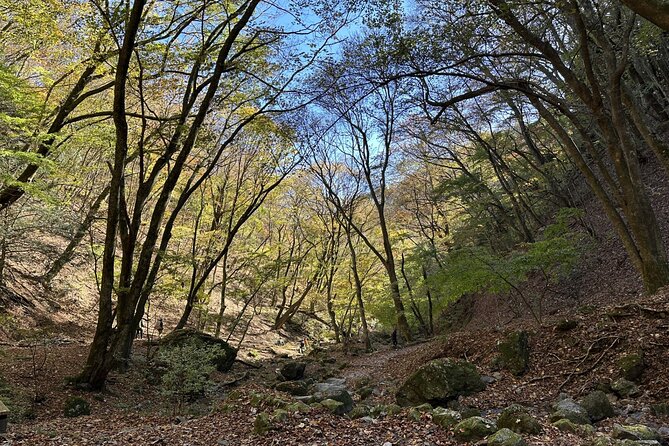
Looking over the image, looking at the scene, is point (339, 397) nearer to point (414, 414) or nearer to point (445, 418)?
point (414, 414)

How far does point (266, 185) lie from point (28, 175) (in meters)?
7.71

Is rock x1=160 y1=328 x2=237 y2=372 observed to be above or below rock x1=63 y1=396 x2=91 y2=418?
above

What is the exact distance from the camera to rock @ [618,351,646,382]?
18.0ft

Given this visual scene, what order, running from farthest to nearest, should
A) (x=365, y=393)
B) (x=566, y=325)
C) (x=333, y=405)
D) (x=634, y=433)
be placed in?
(x=365, y=393) < (x=566, y=325) < (x=333, y=405) < (x=634, y=433)

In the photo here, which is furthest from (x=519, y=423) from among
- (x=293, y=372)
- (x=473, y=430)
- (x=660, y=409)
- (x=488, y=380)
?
(x=293, y=372)

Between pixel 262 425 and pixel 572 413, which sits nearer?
pixel 262 425

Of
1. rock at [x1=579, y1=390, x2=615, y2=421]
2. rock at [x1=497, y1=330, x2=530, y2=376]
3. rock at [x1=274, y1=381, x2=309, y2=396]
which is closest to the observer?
rock at [x1=579, y1=390, x2=615, y2=421]

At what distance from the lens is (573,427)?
4199mm

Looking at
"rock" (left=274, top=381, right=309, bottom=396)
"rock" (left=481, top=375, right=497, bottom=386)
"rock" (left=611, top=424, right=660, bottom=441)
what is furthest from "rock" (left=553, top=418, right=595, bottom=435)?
"rock" (left=274, top=381, right=309, bottom=396)

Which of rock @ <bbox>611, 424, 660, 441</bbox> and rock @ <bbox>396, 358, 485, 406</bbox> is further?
rock @ <bbox>396, 358, 485, 406</bbox>

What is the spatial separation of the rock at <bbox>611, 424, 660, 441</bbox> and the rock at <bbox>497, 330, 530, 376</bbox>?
296 centimetres

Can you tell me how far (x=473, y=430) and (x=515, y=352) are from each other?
12.1ft

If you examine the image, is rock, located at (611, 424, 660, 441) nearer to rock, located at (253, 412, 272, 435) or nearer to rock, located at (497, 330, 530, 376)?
rock, located at (497, 330, 530, 376)

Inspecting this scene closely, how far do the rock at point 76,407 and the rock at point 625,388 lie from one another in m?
7.79
